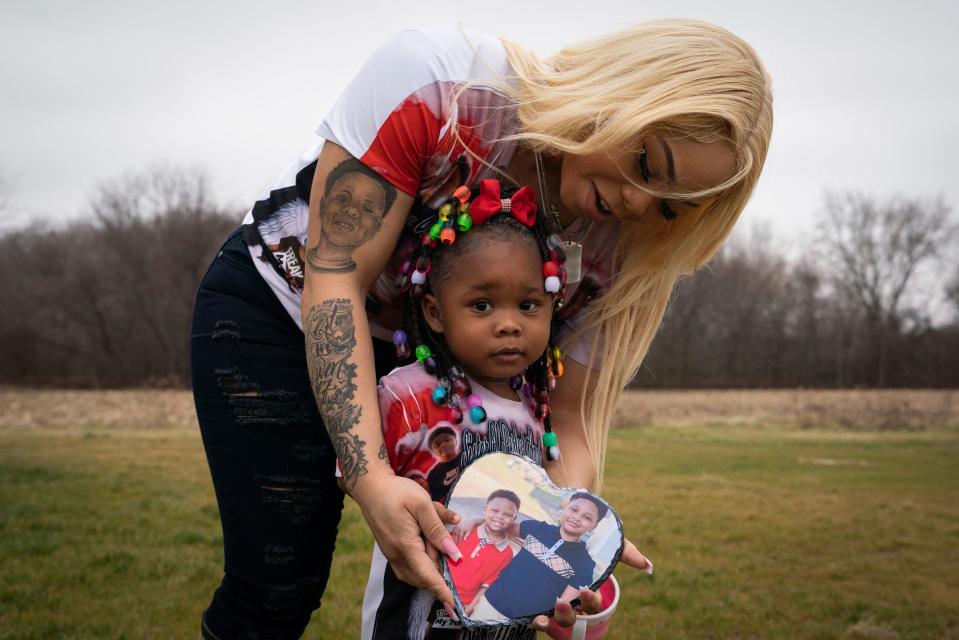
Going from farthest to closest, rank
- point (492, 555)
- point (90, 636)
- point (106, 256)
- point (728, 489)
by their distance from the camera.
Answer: point (106, 256) → point (728, 489) → point (90, 636) → point (492, 555)

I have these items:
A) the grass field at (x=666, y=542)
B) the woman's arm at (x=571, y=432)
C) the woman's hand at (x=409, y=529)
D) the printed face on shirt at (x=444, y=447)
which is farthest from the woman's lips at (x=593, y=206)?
the grass field at (x=666, y=542)

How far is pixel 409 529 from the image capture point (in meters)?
1.83

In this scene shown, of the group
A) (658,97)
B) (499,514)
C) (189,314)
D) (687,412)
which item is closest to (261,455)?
(499,514)

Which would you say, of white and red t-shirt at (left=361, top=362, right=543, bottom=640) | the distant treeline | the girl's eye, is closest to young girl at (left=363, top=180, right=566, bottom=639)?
white and red t-shirt at (left=361, top=362, right=543, bottom=640)

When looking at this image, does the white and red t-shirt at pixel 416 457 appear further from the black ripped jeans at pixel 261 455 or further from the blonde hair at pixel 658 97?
the blonde hair at pixel 658 97

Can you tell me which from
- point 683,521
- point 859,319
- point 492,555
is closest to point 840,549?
point 683,521

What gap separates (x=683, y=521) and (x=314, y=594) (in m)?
5.81

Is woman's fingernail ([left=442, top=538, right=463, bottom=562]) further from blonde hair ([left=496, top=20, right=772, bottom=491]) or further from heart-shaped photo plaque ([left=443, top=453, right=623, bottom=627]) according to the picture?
blonde hair ([left=496, top=20, right=772, bottom=491])

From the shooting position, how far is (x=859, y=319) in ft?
132

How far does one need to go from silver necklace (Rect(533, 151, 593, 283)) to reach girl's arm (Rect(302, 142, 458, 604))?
45cm

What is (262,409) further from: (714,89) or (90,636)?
(90,636)

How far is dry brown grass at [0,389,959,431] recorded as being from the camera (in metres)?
18.4

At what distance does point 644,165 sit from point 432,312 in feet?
2.29

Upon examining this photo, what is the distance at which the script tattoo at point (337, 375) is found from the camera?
1954 millimetres
